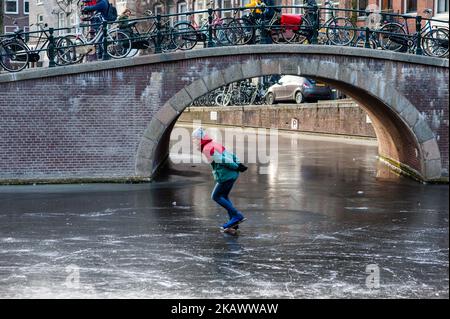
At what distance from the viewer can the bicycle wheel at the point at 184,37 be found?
21.4m

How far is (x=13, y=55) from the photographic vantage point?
21703mm

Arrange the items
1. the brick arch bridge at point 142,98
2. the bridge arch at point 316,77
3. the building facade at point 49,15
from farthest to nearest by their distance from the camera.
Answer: the building facade at point 49,15 → the bridge arch at point 316,77 → the brick arch bridge at point 142,98

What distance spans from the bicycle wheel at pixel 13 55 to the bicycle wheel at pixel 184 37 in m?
3.28

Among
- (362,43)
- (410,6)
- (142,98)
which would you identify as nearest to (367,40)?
(362,43)

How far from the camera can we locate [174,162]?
28.0 metres

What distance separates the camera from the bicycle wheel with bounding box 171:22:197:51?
2136 cm

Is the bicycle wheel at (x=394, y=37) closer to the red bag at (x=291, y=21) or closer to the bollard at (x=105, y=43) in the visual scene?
the red bag at (x=291, y=21)

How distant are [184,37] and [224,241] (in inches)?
375

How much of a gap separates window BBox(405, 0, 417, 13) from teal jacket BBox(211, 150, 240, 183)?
23391 mm

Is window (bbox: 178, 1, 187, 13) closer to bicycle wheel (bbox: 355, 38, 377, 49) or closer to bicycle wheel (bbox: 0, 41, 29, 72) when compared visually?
bicycle wheel (bbox: 0, 41, 29, 72)

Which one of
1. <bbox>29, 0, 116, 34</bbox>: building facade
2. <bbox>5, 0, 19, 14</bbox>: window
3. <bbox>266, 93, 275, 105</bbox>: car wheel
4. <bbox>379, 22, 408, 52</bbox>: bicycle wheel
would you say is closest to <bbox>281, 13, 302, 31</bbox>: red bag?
<bbox>379, 22, 408, 52</bbox>: bicycle wheel

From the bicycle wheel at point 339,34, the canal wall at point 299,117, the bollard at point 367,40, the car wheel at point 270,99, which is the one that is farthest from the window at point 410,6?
the bollard at point 367,40

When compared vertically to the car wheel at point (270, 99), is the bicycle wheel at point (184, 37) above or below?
above
